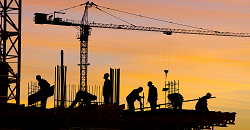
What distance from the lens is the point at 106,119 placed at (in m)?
24.2

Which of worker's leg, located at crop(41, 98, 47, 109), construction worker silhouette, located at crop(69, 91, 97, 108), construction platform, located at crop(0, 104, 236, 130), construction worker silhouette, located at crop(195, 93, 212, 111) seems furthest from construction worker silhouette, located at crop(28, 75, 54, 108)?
construction worker silhouette, located at crop(195, 93, 212, 111)

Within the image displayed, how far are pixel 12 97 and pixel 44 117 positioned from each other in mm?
8816

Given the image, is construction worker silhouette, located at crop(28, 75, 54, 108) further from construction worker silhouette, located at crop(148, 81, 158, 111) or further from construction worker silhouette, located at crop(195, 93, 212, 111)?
construction worker silhouette, located at crop(195, 93, 212, 111)

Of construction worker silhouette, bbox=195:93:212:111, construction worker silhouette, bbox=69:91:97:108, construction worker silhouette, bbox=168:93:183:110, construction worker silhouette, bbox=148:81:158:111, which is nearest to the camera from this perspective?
construction worker silhouette, bbox=148:81:158:111

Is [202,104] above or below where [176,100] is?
below

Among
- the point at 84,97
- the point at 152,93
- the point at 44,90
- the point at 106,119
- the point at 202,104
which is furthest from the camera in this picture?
the point at 84,97

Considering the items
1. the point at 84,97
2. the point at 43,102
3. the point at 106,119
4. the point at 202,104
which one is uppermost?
the point at 84,97

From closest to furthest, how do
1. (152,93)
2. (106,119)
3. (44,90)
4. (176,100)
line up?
(152,93) → (176,100) → (106,119) → (44,90)

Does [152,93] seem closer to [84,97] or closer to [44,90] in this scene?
[84,97]

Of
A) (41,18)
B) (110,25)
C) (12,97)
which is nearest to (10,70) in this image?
(12,97)

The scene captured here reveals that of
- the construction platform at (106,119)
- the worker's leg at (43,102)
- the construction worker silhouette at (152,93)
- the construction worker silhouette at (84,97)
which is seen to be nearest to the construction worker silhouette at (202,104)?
the construction platform at (106,119)

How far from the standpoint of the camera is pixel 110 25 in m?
91.0

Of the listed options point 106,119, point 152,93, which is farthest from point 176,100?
point 106,119

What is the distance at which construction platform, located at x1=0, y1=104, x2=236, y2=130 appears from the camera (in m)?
21.7
